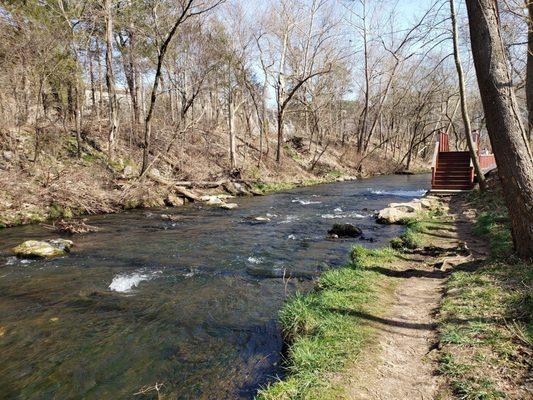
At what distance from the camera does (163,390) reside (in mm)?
4008

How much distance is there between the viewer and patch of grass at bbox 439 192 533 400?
331 centimetres

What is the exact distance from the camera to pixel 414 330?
4.62 metres

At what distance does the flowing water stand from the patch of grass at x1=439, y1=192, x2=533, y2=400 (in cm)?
200

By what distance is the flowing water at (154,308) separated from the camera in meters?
4.23

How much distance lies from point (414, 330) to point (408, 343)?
367 mm

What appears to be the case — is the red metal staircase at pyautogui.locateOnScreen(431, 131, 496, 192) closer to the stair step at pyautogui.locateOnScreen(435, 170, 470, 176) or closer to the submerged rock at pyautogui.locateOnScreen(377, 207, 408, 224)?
the stair step at pyautogui.locateOnScreen(435, 170, 470, 176)

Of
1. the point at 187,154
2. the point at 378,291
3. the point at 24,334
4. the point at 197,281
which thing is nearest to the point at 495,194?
the point at 378,291

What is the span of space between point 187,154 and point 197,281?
63.1 ft

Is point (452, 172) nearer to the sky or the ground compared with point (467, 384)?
nearer to the sky

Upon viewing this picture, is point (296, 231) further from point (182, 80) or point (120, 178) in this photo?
point (182, 80)

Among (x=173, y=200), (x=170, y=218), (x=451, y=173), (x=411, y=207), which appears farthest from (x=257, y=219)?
(x=451, y=173)

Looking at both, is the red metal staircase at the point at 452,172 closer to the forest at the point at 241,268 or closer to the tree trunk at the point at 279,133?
the forest at the point at 241,268

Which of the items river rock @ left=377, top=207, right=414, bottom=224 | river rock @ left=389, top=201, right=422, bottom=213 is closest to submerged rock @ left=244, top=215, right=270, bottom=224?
river rock @ left=377, top=207, right=414, bottom=224

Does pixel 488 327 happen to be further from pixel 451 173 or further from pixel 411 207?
pixel 451 173
